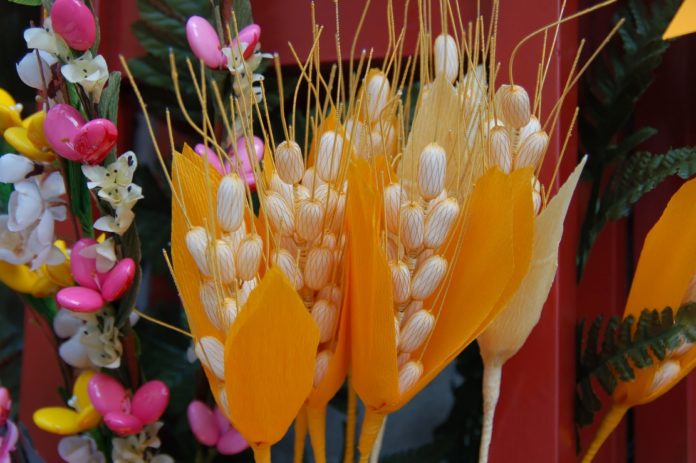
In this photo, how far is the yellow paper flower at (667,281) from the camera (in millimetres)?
622

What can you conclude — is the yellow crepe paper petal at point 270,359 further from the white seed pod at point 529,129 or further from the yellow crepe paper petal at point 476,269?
the white seed pod at point 529,129

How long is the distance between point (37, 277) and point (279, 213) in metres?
0.26

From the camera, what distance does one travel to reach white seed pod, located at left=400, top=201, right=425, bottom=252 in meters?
0.53

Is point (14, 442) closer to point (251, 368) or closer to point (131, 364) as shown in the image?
point (131, 364)

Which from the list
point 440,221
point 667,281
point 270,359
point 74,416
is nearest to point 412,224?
point 440,221

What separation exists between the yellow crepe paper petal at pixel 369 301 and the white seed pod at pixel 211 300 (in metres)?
0.09

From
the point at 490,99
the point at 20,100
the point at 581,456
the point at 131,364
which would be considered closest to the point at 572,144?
the point at 490,99

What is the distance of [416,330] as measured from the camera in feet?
1.76

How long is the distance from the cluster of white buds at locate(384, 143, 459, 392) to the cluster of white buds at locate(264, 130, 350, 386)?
0.04 meters

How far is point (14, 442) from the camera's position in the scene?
2.04 feet

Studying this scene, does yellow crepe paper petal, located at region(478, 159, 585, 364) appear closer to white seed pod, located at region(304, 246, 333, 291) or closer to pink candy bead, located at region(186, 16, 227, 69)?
white seed pod, located at region(304, 246, 333, 291)

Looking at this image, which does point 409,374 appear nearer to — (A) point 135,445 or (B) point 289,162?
(B) point 289,162

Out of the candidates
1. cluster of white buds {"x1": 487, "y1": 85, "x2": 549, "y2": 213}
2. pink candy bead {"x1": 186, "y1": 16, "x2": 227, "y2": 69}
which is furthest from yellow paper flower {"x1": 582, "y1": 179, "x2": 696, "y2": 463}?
pink candy bead {"x1": 186, "y1": 16, "x2": 227, "y2": 69}

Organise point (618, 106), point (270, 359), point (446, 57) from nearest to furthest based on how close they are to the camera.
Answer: point (270, 359) < point (446, 57) < point (618, 106)
